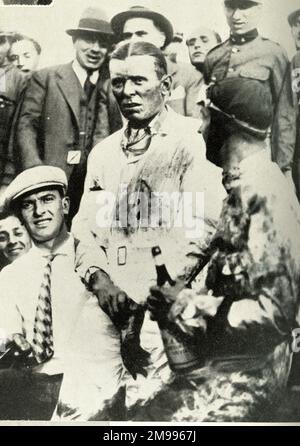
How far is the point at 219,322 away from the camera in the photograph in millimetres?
1585

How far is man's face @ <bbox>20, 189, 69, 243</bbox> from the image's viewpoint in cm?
162

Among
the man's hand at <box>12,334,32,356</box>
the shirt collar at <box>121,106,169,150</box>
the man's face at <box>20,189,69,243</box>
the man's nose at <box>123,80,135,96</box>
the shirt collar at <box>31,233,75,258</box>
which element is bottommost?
the man's hand at <box>12,334,32,356</box>

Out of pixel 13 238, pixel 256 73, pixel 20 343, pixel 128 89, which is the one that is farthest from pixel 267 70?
pixel 20 343

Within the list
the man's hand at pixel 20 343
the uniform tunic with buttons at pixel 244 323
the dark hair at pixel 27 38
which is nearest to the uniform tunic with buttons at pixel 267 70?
the uniform tunic with buttons at pixel 244 323

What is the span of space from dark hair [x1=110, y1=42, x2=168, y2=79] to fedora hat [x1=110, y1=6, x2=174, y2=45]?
38mm

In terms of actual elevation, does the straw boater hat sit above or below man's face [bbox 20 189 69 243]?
above

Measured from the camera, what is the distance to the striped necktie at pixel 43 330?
1601 millimetres

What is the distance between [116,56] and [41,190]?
1.36ft

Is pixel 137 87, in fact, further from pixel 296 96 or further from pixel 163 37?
pixel 296 96

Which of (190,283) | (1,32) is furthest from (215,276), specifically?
(1,32)

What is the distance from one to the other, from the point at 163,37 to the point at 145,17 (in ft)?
0.24

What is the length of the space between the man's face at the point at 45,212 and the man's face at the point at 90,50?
1.18 ft

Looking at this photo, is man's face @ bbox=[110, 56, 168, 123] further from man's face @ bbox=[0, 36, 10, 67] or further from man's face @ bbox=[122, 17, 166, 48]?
man's face @ bbox=[0, 36, 10, 67]

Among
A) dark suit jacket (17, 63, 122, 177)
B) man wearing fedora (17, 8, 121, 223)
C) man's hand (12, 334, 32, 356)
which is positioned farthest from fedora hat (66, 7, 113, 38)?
man's hand (12, 334, 32, 356)
